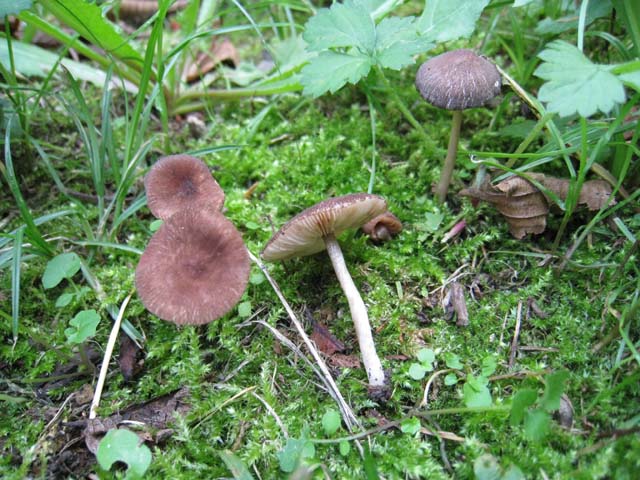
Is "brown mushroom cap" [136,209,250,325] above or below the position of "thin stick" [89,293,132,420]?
above

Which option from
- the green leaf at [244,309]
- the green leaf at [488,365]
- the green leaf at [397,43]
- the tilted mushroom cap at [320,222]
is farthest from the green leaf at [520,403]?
the green leaf at [397,43]

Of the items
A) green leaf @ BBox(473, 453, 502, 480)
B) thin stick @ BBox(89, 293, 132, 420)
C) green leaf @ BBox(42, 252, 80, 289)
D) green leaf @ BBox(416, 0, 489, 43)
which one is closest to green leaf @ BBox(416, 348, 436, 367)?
green leaf @ BBox(473, 453, 502, 480)

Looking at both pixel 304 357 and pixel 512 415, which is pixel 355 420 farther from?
pixel 512 415

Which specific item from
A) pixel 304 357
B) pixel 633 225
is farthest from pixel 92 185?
pixel 633 225

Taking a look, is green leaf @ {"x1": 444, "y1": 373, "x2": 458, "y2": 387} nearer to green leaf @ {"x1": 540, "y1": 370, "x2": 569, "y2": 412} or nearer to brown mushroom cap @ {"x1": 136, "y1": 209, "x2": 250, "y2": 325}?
green leaf @ {"x1": 540, "y1": 370, "x2": 569, "y2": 412}

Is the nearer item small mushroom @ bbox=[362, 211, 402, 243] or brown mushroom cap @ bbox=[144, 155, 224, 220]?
brown mushroom cap @ bbox=[144, 155, 224, 220]

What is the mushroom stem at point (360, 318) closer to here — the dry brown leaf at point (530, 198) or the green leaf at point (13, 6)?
the dry brown leaf at point (530, 198)

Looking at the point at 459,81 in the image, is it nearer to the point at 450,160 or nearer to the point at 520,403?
the point at 450,160
